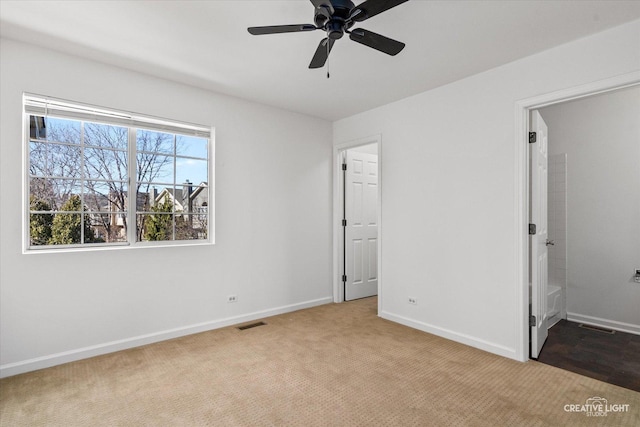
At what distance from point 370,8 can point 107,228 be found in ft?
9.53

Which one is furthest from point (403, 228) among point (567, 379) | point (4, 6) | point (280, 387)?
point (4, 6)

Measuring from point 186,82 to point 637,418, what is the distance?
14.4ft

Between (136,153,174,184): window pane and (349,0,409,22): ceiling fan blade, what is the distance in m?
2.45

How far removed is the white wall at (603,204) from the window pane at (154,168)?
4.22 meters

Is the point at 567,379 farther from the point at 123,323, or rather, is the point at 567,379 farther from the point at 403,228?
the point at 123,323

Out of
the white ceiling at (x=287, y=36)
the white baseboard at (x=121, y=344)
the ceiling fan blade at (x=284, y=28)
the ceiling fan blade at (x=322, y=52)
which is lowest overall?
the white baseboard at (x=121, y=344)

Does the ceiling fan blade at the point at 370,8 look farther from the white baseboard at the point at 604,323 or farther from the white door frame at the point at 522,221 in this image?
the white baseboard at the point at 604,323

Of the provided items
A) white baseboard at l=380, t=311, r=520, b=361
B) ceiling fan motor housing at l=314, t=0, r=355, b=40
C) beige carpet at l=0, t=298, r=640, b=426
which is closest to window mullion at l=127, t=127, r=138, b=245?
beige carpet at l=0, t=298, r=640, b=426

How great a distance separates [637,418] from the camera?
2.01 m

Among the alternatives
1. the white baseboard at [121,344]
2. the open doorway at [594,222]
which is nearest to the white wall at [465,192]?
the open doorway at [594,222]

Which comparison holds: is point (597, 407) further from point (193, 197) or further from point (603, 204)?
point (193, 197)

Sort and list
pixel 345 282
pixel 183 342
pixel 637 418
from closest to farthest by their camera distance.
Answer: pixel 637 418, pixel 183 342, pixel 345 282

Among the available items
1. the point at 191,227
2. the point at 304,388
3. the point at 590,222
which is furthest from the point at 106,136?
the point at 590,222

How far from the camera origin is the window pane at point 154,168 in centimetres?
331
